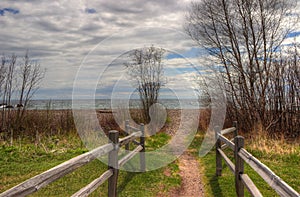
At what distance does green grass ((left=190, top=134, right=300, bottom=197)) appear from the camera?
5449mm

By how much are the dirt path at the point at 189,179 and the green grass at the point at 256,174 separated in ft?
0.54

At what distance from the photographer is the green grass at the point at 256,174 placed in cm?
545

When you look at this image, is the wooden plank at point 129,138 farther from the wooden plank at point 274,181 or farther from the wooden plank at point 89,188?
the wooden plank at point 274,181

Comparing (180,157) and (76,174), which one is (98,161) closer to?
(76,174)

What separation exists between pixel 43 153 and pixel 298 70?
972cm

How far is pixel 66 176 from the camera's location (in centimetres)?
618

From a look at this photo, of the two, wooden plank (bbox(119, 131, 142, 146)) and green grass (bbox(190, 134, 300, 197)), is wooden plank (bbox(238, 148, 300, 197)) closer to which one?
green grass (bbox(190, 134, 300, 197))

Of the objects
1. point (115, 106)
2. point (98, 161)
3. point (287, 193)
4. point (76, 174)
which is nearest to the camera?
point (287, 193)

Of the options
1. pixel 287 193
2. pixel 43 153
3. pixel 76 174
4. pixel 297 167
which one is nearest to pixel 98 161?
pixel 76 174

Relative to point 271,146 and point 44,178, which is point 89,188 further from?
point 271,146

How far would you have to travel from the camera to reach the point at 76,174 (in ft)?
20.8

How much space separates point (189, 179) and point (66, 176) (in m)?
2.93

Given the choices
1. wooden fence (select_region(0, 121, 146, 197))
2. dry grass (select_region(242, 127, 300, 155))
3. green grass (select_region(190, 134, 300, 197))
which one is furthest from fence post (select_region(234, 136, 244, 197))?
dry grass (select_region(242, 127, 300, 155))

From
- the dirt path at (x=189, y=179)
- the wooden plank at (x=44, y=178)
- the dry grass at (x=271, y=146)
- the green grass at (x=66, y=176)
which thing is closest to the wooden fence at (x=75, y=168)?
the wooden plank at (x=44, y=178)
